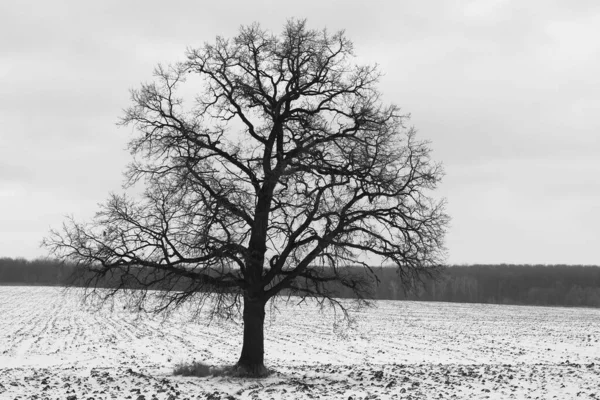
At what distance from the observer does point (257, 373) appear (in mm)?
20047

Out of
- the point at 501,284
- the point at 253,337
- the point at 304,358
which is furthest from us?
the point at 501,284

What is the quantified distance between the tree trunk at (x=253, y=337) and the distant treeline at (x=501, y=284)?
301 ft

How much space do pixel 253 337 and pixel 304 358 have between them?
894cm

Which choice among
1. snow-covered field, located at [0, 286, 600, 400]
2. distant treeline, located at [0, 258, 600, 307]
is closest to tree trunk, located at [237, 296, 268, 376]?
snow-covered field, located at [0, 286, 600, 400]

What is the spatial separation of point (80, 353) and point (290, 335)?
548 inches

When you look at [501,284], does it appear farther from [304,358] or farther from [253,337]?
[253,337]

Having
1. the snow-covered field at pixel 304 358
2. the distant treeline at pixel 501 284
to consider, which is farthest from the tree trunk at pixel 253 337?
the distant treeline at pixel 501 284

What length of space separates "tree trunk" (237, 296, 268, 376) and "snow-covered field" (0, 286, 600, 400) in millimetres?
815

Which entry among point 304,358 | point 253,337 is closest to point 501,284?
point 304,358

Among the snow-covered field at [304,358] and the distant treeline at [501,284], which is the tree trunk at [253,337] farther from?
the distant treeline at [501,284]

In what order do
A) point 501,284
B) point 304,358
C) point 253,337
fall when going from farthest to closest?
point 501,284, point 304,358, point 253,337

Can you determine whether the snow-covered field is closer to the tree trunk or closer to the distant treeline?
the tree trunk

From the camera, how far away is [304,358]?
28.8 metres

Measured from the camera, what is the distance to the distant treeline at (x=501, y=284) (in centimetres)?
12988
